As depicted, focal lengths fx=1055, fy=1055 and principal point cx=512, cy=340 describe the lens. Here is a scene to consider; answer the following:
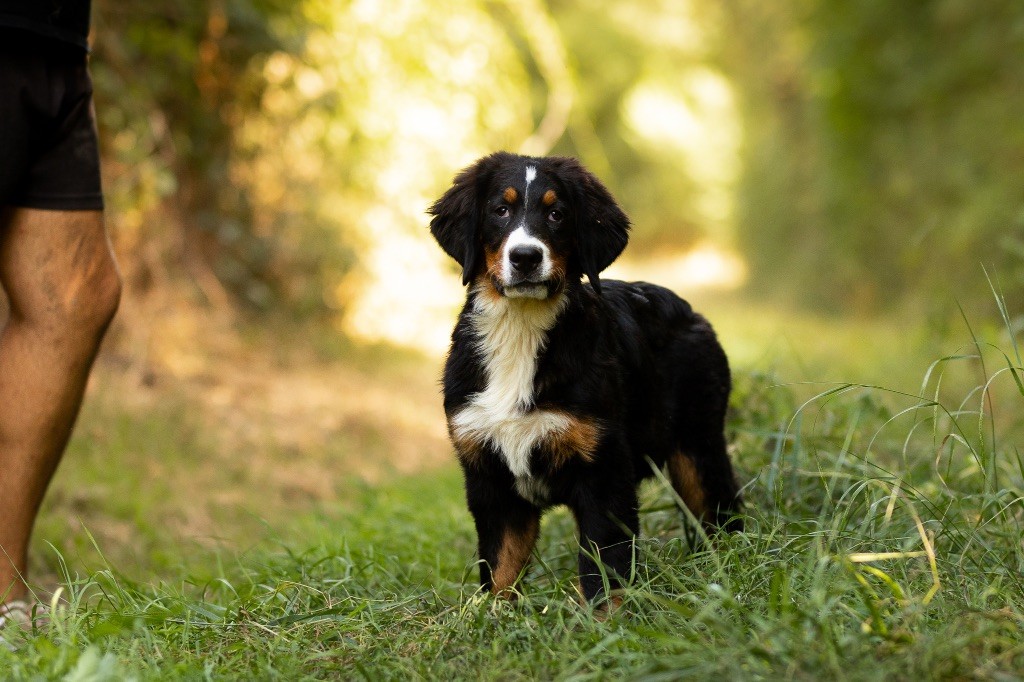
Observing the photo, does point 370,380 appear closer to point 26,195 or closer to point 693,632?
point 26,195

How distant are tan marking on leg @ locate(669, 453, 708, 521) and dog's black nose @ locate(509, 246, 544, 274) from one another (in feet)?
3.27

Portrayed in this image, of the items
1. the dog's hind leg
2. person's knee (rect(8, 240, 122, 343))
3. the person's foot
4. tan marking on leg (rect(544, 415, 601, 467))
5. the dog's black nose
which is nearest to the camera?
the person's foot

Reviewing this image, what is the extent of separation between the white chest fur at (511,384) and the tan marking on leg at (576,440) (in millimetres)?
17

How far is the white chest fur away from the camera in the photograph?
305 cm

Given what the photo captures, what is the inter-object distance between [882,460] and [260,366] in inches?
215

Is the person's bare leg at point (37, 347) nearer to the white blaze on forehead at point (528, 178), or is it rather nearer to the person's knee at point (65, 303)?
the person's knee at point (65, 303)

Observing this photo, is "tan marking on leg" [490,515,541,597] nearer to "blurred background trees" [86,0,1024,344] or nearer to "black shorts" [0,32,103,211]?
"black shorts" [0,32,103,211]

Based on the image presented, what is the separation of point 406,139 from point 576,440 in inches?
312

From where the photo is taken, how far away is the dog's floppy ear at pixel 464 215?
343 centimetres

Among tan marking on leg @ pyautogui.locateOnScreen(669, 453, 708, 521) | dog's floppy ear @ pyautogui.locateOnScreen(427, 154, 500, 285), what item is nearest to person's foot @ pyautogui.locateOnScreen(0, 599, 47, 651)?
dog's floppy ear @ pyautogui.locateOnScreen(427, 154, 500, 285)

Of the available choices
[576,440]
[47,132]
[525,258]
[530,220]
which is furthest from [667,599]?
[47,132]

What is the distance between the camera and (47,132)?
11.5 feet

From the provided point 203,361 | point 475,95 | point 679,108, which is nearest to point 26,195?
point 203,361

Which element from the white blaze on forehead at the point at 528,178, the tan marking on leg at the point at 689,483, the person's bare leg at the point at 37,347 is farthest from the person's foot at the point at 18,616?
the tan marking on leg at the point at 689,483
